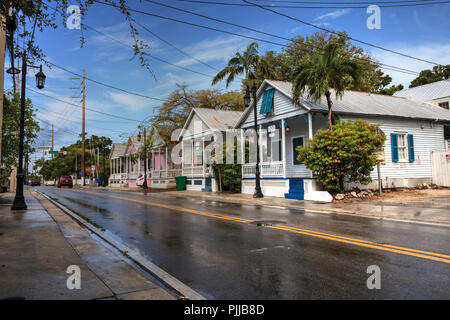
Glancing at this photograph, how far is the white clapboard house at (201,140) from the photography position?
27266 mm

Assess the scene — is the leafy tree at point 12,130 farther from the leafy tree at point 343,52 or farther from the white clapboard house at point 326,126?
the leafy tree at point 343,52

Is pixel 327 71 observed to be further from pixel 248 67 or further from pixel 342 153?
pixel 248 67

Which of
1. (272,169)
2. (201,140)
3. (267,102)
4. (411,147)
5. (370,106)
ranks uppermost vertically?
(267,102)

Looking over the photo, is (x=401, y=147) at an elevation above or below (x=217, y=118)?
below

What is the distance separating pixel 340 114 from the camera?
1842 centimetres

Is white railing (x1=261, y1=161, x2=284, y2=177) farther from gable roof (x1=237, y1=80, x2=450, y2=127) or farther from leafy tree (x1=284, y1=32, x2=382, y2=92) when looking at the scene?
leafy tree (x1=284, y1=32, x2=382, y2=92)

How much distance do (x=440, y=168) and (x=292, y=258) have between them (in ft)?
61.9

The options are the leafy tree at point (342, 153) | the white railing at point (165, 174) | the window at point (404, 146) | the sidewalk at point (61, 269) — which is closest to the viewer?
the sidewalk at point (61, 269)

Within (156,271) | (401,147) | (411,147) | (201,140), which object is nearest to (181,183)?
(201,140)

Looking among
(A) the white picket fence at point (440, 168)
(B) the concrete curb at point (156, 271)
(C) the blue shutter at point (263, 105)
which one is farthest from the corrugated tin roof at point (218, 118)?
(B) the concrete curb at point (156, 271)

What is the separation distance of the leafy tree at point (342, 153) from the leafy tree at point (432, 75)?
46888 mm

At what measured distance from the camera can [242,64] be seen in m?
30.2
